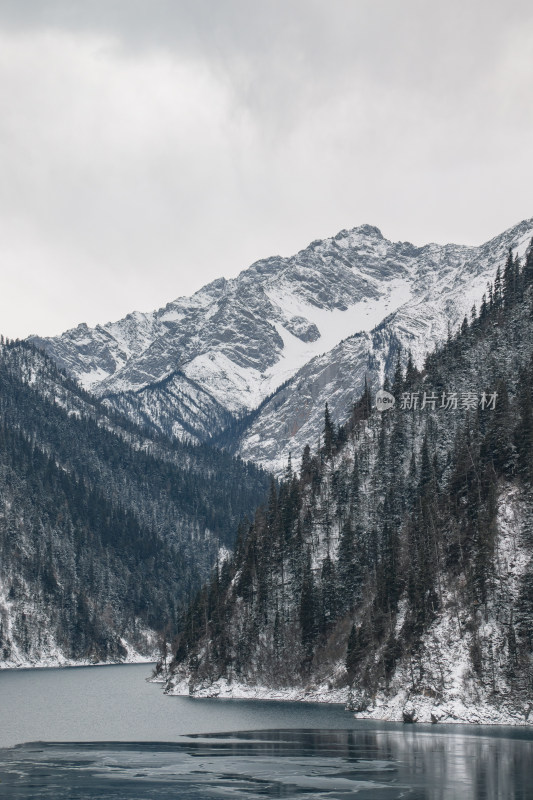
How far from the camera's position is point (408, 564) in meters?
129

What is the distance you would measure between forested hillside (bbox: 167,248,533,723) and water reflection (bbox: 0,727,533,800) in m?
14.6

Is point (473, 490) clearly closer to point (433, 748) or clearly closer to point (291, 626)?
point (291, 626)

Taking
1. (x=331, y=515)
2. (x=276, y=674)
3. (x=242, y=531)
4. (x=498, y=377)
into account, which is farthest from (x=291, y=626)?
(x=498, y=377)

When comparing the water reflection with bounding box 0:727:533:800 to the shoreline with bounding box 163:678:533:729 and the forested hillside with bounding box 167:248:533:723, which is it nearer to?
the shoreline with bounding box 163:678:533:729

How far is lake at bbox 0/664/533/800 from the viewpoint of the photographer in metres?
65.1

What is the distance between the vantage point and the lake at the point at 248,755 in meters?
65.1

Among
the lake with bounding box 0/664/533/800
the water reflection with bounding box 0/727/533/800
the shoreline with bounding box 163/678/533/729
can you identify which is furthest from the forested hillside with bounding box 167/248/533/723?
the water reflection with bounding box 0/727/533/800

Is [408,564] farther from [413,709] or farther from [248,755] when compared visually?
[248,755]

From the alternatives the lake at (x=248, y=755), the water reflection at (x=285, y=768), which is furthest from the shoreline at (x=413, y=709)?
Result: the water reflection at (x=285, y=768)

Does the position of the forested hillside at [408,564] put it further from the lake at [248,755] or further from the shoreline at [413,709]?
the lake at [248,755]

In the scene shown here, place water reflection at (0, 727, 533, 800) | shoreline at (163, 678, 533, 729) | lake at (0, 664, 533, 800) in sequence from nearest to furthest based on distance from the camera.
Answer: water reflection at (0, 727, 533, 800) < lake at (0, 664, 533, 800) < shoreline at (163, 678, 533, 729)

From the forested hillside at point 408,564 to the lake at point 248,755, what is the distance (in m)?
7.32

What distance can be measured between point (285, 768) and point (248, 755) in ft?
28.4

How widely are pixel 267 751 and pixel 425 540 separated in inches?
1927
